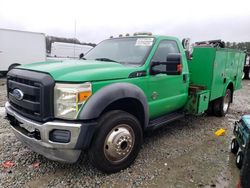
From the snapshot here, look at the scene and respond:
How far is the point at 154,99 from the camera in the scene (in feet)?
12.2

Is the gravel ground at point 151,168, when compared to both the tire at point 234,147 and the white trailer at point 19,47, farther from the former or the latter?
the white trailer at point 19,47

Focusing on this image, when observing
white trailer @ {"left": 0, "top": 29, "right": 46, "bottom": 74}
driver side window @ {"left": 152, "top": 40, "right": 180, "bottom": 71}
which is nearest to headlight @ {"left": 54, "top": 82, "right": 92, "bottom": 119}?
driver side window @ {"left": 152, "top": 40, "right": 180, "bottom": 71}

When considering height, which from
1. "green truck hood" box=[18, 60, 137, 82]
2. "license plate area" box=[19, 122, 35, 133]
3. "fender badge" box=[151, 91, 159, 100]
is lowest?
"license plate area" box=[19, 122, 35, 133]

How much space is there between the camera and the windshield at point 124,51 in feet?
12.2

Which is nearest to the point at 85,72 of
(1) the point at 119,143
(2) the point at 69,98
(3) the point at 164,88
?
(2) the point at 69,98

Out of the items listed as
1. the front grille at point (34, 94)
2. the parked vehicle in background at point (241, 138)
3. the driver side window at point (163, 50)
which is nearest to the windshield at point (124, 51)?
the driver side window at point (163, 50)

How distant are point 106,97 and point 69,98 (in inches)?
17.7

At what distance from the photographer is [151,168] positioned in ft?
10.8

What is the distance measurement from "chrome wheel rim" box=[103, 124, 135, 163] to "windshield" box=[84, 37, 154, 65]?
1.12 meters

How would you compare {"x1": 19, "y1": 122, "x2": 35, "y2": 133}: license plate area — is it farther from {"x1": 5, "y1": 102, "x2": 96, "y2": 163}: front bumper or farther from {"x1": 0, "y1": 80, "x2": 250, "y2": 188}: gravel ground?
{"x1": 0, "y1": 80, "x2": 250, "y2": 188}: gravel ground

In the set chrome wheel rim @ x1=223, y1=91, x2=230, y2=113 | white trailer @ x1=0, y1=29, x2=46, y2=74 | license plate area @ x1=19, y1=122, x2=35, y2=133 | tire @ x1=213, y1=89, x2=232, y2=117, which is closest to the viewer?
license plate area @ x1=19, y1=122, x2=35, y2=133

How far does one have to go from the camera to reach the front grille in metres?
2.59

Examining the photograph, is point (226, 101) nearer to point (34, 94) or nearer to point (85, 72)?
point (85, 72)

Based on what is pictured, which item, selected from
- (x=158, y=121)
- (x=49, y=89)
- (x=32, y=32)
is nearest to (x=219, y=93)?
(x=158, y=121)
